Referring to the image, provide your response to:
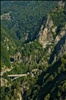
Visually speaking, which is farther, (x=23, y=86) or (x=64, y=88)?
(x=23, y=86)

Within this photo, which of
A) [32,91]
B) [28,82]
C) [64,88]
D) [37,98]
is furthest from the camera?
[28,82]

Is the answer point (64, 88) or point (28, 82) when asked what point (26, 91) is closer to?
point (28, 82)

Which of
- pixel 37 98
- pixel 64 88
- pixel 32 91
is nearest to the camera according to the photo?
pixel 64 88

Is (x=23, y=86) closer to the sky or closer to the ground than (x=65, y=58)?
closer to the ground

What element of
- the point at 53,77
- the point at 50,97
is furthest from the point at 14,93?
the point at 50,97

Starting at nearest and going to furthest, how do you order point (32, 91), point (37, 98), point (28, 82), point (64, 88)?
point (64, 88) → point (37, 98) → point (32, 91) → point (28, 82)

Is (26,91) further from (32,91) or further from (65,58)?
(65,58)

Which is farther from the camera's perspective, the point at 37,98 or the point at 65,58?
the point at 65,58

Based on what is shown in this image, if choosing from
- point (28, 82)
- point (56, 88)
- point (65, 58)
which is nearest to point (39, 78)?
point (28, 82)

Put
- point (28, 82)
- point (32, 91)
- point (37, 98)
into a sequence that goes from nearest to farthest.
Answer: point (37, 98), point (32, 91), point (28, 82)
